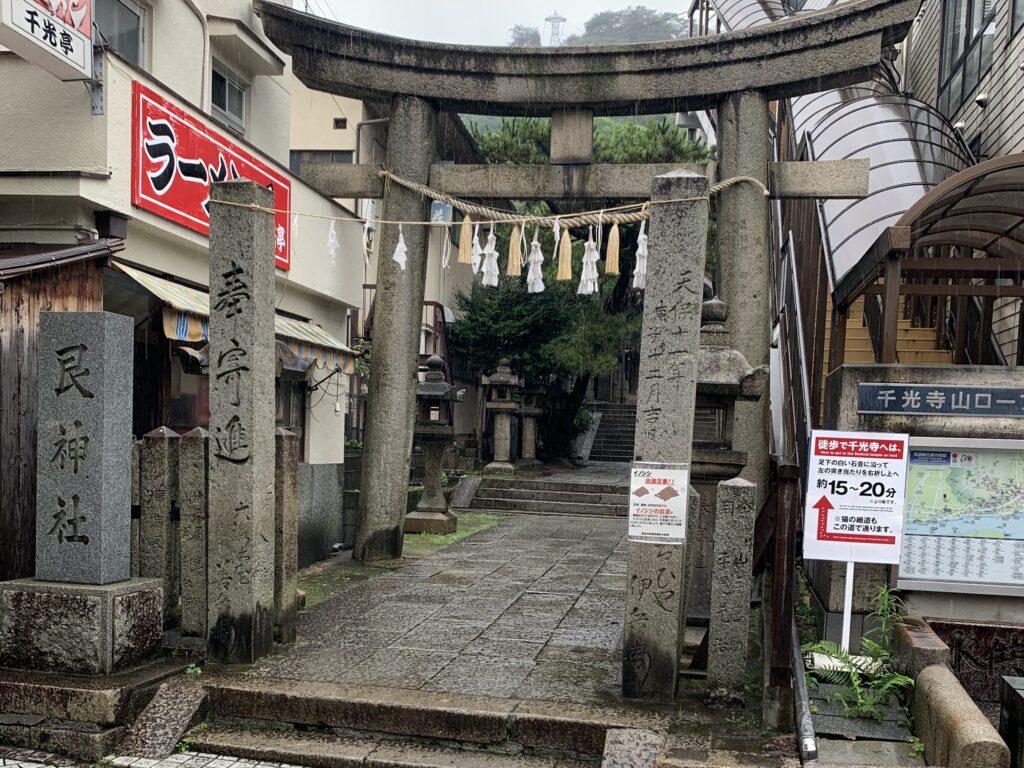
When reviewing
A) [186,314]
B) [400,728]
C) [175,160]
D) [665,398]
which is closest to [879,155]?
[665,398]

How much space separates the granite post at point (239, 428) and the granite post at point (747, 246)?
6.06m

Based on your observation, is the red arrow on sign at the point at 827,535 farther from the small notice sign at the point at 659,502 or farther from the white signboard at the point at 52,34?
the white signboard at the point at 52,34

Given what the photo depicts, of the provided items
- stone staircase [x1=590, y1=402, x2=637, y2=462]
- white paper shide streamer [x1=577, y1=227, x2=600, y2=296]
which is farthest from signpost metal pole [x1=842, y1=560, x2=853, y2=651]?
stone staircase [x1=590, y1=402, x2=637, y2=462]

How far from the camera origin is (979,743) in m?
4.66

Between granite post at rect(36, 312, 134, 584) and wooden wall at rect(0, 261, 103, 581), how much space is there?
78cm

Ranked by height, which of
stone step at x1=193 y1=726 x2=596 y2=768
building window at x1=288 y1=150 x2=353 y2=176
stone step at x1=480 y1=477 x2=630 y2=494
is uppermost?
building window at x1=288 y1=150 x2=353 y2=176

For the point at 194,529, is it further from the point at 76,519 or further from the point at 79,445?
the point at 79,445

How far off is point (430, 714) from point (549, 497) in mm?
14253

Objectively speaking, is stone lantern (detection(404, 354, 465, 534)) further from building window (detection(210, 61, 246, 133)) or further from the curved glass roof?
the curved glass roof

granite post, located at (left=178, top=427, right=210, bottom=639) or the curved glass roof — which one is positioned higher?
the curved glass roof

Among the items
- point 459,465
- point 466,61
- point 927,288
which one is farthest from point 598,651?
point 459,465

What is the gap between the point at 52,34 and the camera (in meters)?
7.98

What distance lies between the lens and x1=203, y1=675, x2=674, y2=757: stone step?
616cm

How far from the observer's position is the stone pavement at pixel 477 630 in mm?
7055
